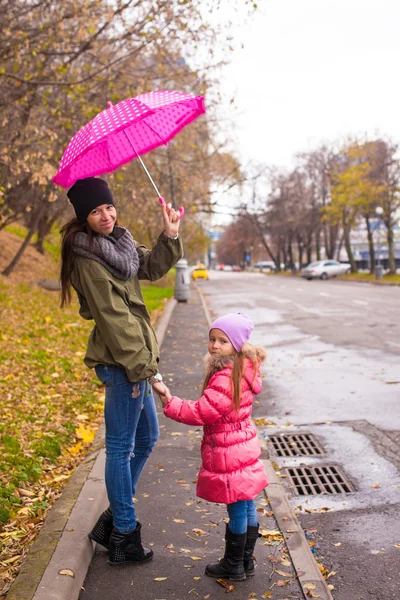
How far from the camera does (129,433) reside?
363cm

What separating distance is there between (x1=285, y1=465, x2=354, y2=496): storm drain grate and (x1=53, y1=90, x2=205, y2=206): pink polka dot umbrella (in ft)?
8.74

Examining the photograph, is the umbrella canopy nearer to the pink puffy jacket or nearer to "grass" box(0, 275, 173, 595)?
the pink puffy jacket

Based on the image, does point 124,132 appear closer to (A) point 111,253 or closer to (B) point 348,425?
(A) point 111,253

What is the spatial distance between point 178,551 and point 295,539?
0.71m

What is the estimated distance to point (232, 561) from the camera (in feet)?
11.7

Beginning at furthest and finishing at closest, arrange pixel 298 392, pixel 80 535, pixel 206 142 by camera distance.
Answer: pixel 206 142, pixel 298 392, pixel 80 535

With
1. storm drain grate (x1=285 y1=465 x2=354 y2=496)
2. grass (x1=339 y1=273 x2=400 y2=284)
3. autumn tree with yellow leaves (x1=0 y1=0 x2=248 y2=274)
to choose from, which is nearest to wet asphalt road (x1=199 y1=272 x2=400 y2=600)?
storm drain grate (x1=285 y1=465 x2=354 y2=496)

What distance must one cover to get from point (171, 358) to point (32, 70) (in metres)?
6.55

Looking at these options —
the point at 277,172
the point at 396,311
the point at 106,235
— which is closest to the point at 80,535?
the point at 106,235

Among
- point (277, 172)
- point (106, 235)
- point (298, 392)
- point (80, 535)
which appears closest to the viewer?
point (106, 235)

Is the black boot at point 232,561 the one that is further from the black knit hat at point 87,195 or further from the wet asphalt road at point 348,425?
the black knit hat at point 87,195

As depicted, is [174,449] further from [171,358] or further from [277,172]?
[277,172]

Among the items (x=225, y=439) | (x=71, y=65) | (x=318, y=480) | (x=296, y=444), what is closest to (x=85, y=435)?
(x=296, y=444)

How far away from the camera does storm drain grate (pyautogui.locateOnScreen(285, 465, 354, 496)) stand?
16.6ft
